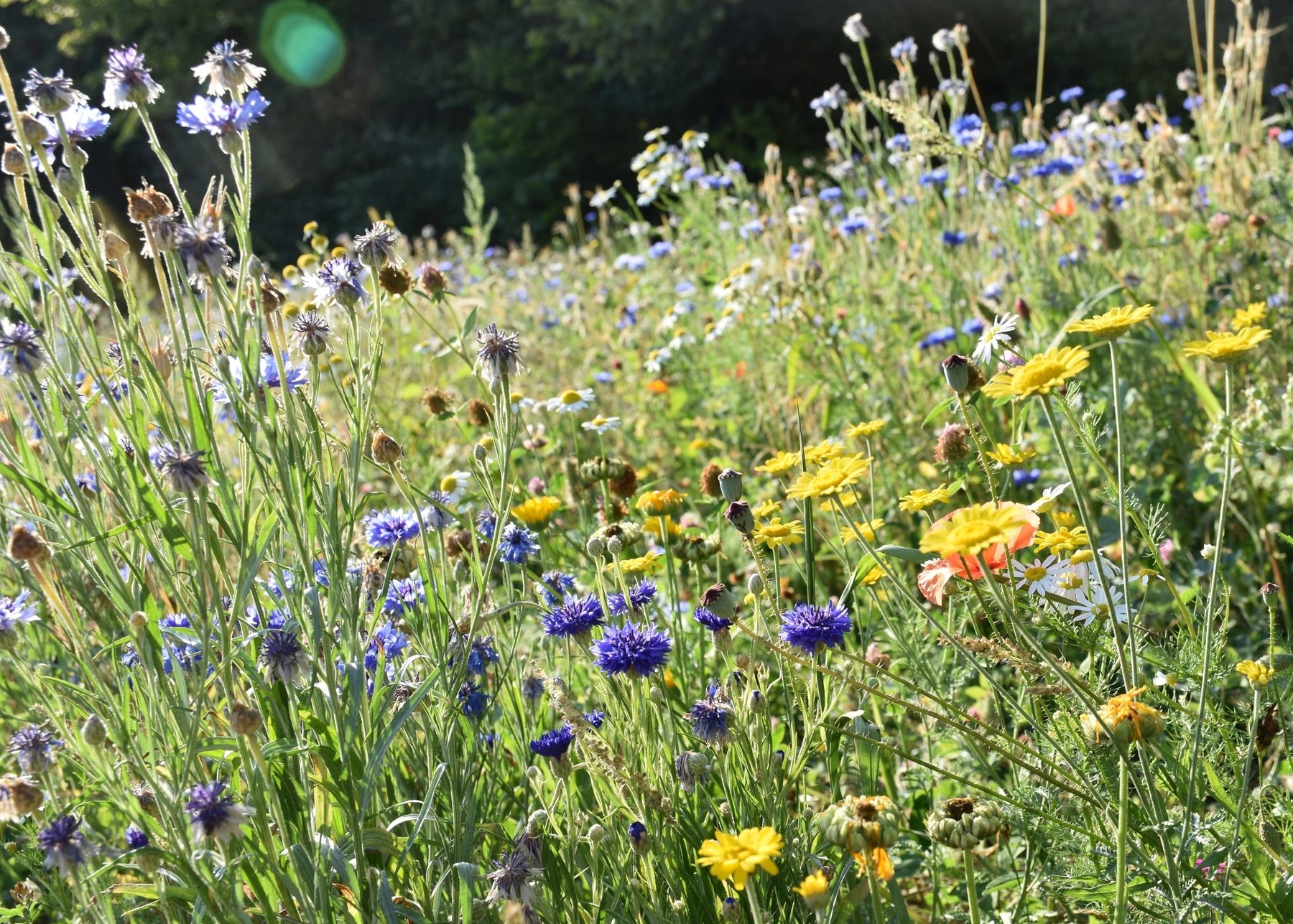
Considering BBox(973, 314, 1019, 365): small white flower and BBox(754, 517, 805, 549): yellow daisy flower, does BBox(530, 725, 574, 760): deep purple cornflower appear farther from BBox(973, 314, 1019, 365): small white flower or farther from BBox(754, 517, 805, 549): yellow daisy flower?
BBox(973, 314, 1019, 365): small white flower

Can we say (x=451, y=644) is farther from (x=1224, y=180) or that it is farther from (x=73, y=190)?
(x=1224, y=180)

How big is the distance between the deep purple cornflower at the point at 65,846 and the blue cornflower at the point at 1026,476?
5.77ft

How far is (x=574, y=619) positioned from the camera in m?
1.33

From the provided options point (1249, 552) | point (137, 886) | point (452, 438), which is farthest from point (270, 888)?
point (452, 438)

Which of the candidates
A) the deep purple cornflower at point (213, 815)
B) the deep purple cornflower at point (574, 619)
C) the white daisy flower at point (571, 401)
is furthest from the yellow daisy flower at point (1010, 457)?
the white daisy flower at point (571, 401)

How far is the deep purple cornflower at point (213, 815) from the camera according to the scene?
969mm

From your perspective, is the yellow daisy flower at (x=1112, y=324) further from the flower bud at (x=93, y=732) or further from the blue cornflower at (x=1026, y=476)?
the blue cornflower at (x=1026, y=476)

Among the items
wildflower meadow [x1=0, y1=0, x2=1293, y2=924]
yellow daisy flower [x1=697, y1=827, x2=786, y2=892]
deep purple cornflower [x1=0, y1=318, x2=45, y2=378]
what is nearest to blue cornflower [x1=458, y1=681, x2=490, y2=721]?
wildflower meadow [x1=0, y1=0, x2=1293, y2=924]

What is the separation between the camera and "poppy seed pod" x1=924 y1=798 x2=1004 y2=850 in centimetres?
103

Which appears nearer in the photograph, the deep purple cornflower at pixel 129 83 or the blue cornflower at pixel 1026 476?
the deep purple cornflower at pixel 129 83

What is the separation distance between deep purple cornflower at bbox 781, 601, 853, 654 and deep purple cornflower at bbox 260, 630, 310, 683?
1.63 feet

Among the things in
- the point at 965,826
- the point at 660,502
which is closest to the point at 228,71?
the point at 660,502

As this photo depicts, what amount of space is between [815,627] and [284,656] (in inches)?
21.2

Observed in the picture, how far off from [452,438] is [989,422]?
1.72 meters
